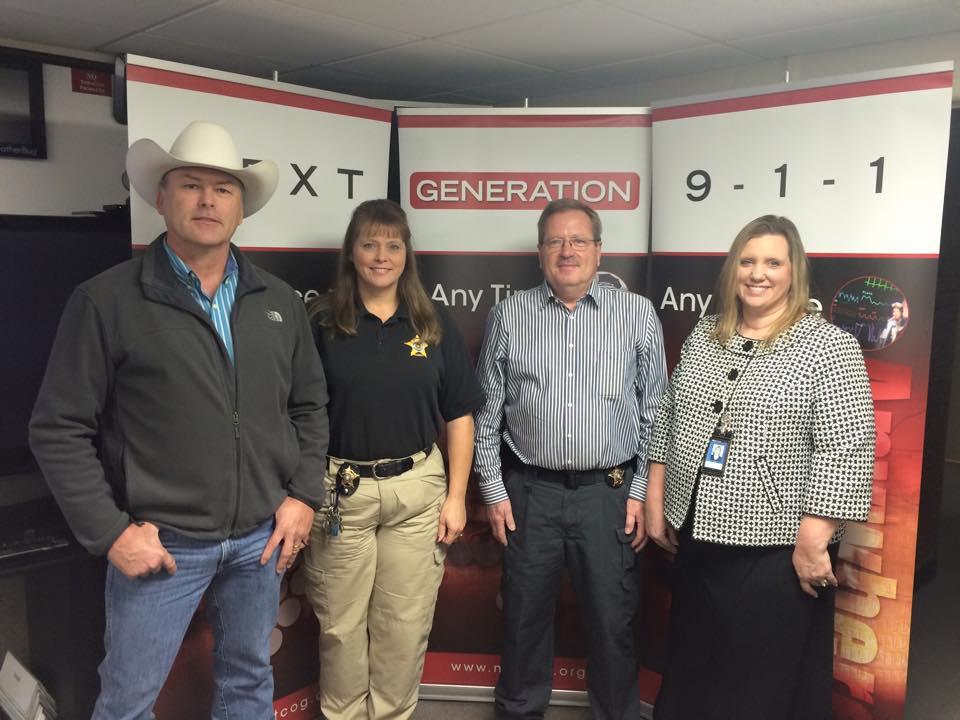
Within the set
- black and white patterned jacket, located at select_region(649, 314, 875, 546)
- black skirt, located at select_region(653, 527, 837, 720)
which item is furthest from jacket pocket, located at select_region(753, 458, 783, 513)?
black skirt, located at select_region(653, 527, 837, 720)

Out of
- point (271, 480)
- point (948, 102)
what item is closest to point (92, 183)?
point (271, 480)

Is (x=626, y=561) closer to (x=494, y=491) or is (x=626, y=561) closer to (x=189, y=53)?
(x=494, y=491)

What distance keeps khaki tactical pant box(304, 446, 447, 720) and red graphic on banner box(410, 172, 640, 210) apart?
934 millimetres

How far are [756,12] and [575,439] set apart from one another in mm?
1399

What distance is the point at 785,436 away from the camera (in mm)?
1959

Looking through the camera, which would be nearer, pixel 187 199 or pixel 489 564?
pixel 187 199

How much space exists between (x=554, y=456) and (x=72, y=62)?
259cm

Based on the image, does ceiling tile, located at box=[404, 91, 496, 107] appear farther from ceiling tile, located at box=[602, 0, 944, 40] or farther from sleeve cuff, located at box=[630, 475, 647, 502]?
sleeve cuff, located at box=[630, 475, 647, 502]

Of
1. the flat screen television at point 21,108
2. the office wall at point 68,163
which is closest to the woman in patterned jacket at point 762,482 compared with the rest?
the office wall at point 68,163

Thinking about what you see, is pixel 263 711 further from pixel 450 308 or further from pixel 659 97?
pixel 659 97

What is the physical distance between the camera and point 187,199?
1.83 meters

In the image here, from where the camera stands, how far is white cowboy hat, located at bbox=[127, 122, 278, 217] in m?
1.86

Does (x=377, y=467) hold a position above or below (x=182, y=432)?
below

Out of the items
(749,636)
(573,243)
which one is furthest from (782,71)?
(749,636)
